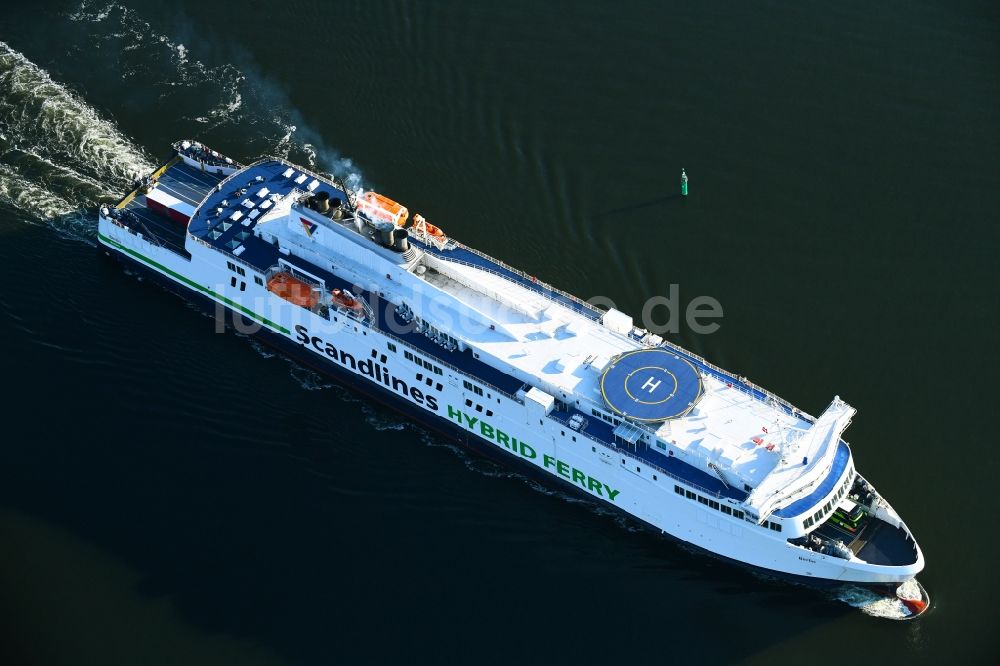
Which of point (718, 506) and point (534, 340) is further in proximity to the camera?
point (534, 340)

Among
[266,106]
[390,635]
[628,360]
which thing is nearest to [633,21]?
[266,106]

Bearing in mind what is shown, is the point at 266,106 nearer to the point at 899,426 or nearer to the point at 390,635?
the point at 390,635

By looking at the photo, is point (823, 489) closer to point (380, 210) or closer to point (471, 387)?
point (471, 387)

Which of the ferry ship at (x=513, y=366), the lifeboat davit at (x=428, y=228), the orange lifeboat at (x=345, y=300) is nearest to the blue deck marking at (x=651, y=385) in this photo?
the ferry ship at (x=513, y=366)

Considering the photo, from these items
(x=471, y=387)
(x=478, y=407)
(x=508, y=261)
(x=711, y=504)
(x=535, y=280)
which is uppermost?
(x=508, y=261)

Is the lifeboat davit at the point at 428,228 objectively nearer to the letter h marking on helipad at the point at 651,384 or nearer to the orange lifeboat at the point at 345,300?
the orange lifeboat at the point at 345,300

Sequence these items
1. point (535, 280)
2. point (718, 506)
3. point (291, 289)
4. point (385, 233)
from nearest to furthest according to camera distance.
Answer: point (718, 506)
point (385, 233)
point (535, 280)
point (291, 289)

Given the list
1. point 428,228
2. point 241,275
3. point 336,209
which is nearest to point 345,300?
point 336,209
